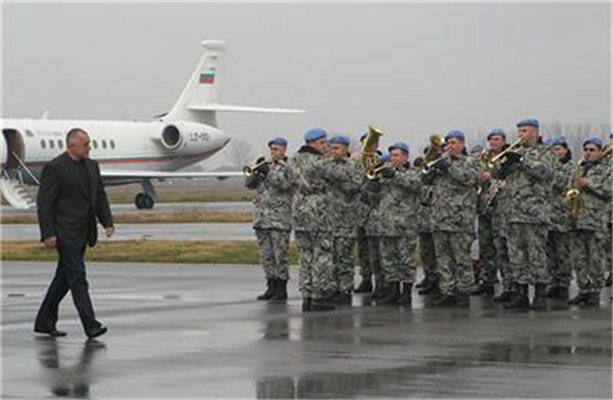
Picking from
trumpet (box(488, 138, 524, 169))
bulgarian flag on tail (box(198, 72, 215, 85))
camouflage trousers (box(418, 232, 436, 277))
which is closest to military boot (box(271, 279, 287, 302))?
camouflage trousers (box(418, 232, 436, 277))

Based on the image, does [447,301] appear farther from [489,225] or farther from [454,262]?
[489,225]

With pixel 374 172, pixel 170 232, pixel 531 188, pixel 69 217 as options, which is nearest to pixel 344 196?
pixel 374 172

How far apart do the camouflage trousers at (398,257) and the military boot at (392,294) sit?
8 cm

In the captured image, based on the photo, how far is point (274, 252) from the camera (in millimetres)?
15742

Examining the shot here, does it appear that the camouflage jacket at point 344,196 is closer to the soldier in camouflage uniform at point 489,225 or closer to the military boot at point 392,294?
the military boot at point 392,294

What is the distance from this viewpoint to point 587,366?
32.8 ft

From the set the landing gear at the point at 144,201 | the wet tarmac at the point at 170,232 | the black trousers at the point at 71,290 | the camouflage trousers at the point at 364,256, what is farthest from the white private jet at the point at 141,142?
the black trousers at the point at 71,290

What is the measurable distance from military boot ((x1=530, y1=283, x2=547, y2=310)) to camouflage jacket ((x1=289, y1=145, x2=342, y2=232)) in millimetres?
2154

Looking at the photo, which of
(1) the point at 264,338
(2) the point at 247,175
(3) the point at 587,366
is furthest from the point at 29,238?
(3) the point at 587,366

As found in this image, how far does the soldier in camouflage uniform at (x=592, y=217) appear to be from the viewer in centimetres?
1487

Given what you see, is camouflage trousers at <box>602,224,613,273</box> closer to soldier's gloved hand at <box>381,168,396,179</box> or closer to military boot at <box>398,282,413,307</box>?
military boot at <box>398,282,413,307</box>

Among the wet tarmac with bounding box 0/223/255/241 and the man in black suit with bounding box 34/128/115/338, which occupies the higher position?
the man in black suit with bounding box 34/128/115/338

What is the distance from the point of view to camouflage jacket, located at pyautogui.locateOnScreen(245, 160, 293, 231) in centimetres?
1559

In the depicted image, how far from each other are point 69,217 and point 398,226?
14.2ft
